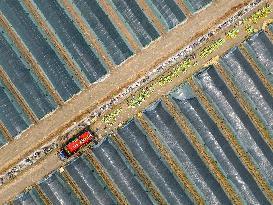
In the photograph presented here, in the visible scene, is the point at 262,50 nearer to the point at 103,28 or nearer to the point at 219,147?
the point at 219,147

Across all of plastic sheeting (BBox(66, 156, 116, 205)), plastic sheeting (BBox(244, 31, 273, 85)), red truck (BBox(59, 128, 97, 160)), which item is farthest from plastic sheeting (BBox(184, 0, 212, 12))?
plastic sheeting (BBox(66, 156, 116, 205))

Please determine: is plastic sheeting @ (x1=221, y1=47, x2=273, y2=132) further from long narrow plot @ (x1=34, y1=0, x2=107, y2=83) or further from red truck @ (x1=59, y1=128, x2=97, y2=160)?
red truck @ (x1=59, y1=128, x2=97, y2=160)

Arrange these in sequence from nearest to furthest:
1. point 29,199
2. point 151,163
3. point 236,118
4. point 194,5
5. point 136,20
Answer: point 29,199
point 151,163
point 136,20
point 236,118
point 194,5

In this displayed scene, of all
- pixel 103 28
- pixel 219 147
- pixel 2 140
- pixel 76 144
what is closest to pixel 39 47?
pixel 103 28

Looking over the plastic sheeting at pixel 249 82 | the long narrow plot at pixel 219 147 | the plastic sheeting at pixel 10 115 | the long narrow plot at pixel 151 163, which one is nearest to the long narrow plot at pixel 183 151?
the long narrow plot at pixel 219 147

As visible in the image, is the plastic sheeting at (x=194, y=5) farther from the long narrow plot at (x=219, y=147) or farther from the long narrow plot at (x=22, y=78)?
the long narrow plot at (x=22, y=78)

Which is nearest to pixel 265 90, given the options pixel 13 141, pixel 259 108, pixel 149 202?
pixel 259 108

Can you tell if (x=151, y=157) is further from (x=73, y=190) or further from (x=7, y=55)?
(x=7, y=55)
